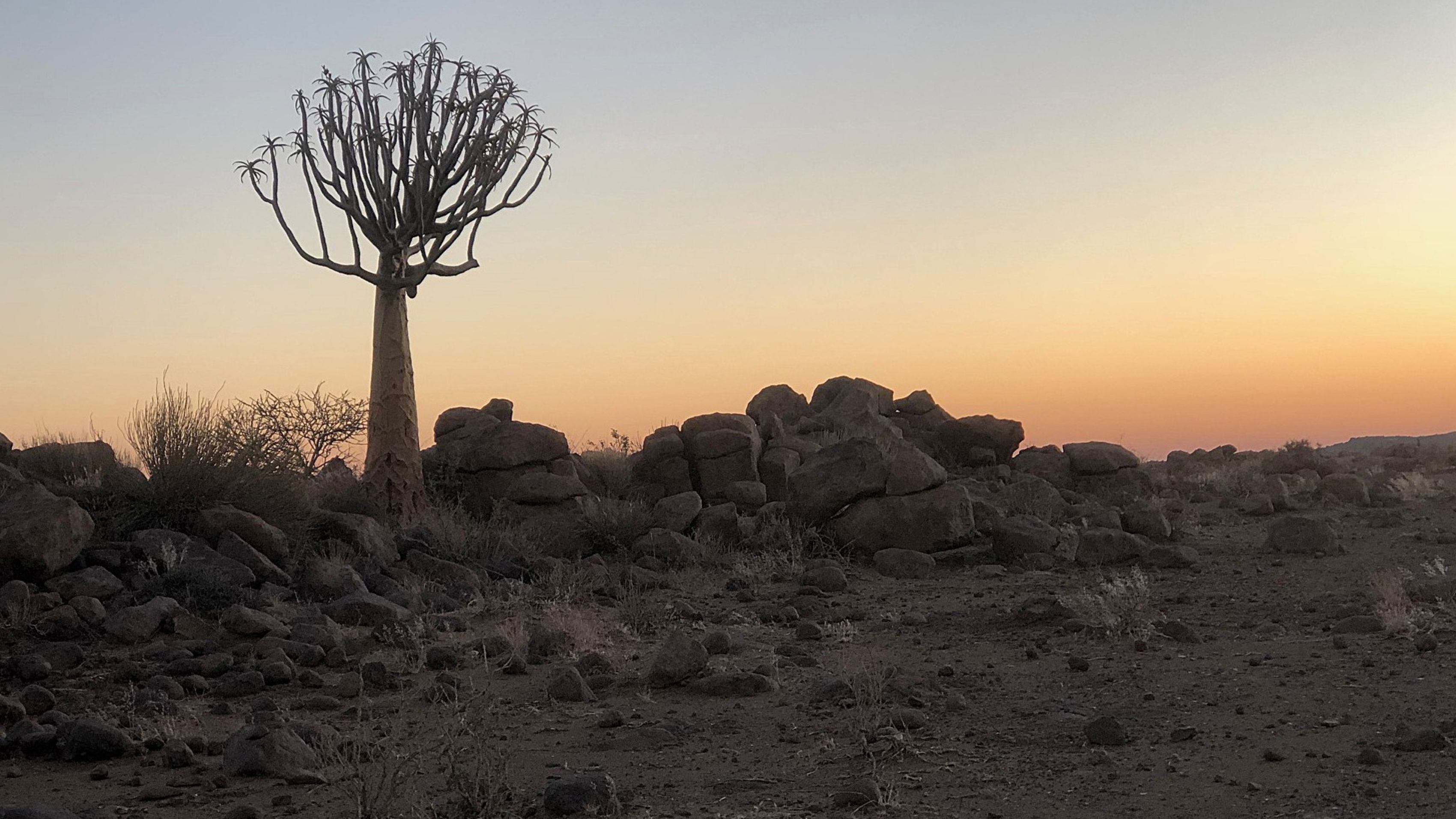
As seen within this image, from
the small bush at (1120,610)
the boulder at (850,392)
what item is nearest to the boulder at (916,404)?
the boulder at (850,392)

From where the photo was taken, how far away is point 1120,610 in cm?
901

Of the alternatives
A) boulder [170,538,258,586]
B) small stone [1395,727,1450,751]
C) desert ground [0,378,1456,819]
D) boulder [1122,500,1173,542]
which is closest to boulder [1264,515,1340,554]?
desert ground [0,378,1456,819]

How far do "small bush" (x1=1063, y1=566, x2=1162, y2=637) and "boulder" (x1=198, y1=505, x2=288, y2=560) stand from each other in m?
7.62

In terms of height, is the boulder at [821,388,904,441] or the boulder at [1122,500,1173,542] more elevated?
the boulder at [821,388,904,441]

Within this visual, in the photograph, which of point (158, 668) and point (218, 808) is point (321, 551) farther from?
point (218, 808)

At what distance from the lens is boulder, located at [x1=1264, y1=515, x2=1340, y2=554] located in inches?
510

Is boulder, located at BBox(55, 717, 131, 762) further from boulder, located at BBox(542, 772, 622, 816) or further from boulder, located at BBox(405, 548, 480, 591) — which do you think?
boulder, located at BBox(405, 548, 480, 591)

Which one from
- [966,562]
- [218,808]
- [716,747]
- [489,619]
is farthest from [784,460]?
[218,808]

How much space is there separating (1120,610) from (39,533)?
8.97 meters

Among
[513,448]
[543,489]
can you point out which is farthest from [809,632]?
[513,448]

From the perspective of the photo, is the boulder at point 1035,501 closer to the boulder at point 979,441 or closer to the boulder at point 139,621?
the boulder at point 979,441

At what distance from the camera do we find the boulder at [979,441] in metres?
21.2

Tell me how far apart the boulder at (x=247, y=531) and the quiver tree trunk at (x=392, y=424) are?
12.3 feet

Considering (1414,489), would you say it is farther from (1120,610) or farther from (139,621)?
(139,621)
